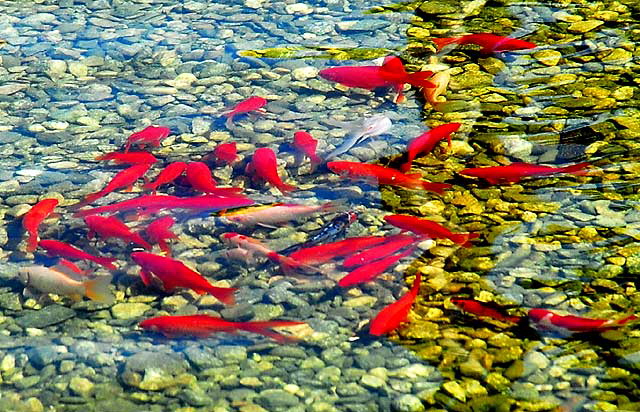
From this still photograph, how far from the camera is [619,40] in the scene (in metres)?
6.32

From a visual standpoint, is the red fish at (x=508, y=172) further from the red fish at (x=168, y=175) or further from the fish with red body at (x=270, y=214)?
the red fish at (x=168, y=175)

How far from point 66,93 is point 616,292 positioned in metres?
3.93

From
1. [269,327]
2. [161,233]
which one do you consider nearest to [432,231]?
[269,327]

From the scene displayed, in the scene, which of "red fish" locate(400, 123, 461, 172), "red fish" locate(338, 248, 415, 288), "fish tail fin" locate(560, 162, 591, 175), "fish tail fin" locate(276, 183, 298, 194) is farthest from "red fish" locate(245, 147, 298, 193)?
"fish tail fin" locate(560, 162, 591, 175)

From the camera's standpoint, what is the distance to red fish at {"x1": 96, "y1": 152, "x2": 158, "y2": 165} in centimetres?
507

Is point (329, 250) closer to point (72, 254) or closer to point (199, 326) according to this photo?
point (199, 326)

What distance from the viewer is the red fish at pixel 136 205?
183 inches

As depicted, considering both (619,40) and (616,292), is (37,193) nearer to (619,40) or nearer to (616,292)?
(616,292)

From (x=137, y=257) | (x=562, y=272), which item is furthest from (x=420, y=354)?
(x=137, y=257)

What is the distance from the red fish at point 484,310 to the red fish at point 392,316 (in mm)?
241

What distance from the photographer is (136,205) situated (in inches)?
184

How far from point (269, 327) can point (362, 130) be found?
184 cm

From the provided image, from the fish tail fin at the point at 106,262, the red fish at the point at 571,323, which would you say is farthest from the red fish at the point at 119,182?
the red fish at the point at 571,323

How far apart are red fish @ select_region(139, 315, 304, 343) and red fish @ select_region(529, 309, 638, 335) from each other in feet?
3.80
